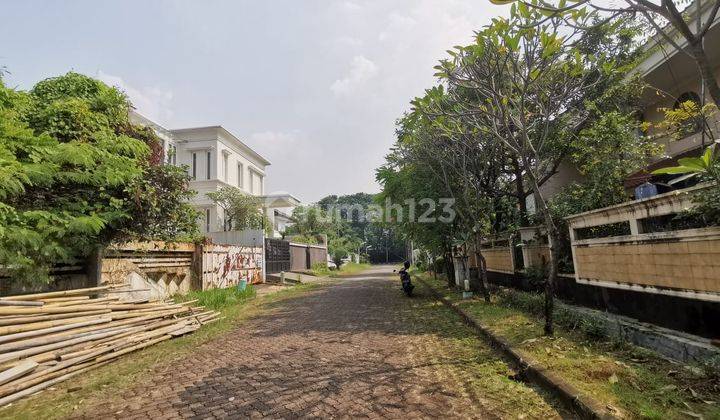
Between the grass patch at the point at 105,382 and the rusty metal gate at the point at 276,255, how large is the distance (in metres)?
12.6

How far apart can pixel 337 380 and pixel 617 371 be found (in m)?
2.76

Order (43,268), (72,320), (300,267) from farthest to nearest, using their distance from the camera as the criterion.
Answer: (300,267) → (43,268) → (72,320)

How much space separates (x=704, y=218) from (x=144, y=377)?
6.40 meters

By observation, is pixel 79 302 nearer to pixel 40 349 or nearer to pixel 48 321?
pixel 48 321

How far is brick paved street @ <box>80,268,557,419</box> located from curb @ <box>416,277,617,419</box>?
15 cm

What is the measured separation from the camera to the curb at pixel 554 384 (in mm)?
3001

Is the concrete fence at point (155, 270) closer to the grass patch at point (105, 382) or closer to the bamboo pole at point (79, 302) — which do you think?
the bamboo pole at point (79, 302)

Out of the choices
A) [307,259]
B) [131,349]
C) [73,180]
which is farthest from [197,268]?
[307,259]

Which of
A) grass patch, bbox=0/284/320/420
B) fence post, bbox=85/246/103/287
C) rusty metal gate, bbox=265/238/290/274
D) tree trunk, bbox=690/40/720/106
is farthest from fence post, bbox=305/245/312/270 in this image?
tree trunk, bbox=690/40/720/106

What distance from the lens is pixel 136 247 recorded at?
Answer: 9.85 meters

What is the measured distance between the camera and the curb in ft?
9.85

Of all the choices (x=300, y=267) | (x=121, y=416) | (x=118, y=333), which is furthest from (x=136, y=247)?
(x=300, y=267)

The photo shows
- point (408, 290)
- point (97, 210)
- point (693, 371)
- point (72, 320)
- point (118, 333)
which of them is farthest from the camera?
point (408, 290)

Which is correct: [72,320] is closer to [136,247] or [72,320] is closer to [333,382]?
[333,382]
